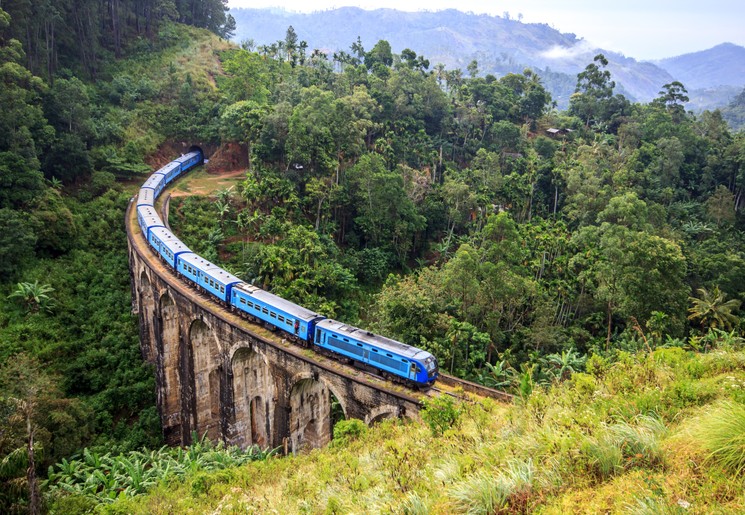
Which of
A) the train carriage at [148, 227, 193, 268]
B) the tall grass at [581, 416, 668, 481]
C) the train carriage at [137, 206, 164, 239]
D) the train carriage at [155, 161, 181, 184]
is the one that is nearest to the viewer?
the tall grass at [581, 416, 668, 481]

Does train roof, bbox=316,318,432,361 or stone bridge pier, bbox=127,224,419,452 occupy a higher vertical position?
train roof, bbox=316,318,432,361

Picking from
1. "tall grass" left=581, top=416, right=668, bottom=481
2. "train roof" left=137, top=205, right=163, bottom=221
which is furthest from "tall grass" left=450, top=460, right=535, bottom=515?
"train roof" left=137, top=205, right=163, bottom=221

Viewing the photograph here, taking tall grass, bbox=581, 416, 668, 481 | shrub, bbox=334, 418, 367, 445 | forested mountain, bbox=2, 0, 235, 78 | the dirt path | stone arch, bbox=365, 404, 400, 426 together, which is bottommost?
stone arch, bbox=365, 404, 400, 426

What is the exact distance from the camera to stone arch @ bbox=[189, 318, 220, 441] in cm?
2911

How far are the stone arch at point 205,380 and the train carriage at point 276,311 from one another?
163 inches

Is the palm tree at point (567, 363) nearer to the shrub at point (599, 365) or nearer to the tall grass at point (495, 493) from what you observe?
the shrub at point (599, 365)

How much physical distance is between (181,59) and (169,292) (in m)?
55.1

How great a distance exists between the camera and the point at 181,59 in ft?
234

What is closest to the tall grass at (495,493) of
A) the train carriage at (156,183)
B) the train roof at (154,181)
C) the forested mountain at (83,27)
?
the train carriage at (156,183)

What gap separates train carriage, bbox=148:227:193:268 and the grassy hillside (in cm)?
1870

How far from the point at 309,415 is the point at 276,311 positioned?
19.2 ft

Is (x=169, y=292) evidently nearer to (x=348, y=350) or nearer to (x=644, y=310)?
(x=348, y=350)

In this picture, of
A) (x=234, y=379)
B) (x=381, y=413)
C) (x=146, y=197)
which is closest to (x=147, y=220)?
(x=146, y=197)

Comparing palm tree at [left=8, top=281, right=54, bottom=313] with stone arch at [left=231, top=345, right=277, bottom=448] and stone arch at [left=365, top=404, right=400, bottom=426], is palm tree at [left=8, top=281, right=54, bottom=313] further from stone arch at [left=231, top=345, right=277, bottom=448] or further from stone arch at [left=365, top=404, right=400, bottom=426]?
stone arch at [left=365, top=404, right=400, bottom=426]
